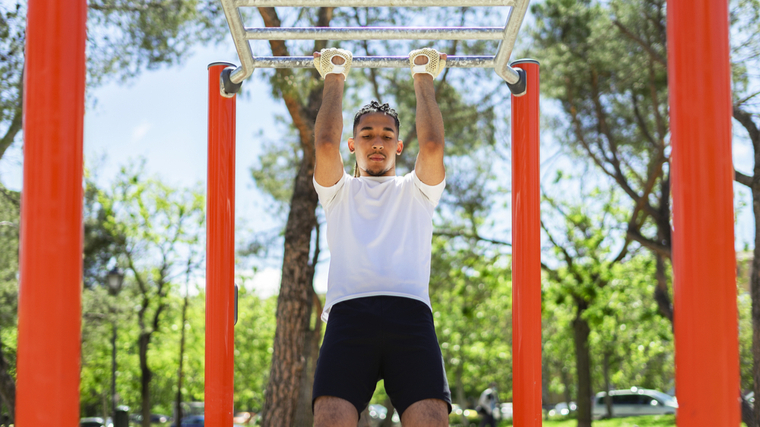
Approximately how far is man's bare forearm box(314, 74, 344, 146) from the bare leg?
864 millimetres

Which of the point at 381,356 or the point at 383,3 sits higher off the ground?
the point at 383,3

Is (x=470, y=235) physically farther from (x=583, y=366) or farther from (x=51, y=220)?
(x=51, y=220)

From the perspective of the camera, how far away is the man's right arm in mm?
2082

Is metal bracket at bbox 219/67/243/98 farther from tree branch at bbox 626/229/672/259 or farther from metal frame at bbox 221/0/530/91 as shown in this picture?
tree branch at bbox 626/229/672/259

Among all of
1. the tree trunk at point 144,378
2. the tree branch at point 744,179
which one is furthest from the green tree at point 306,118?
the tree trunk at point 144,378

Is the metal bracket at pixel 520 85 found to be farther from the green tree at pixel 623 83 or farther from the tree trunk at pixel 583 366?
the tree trunk at pixel 583 366

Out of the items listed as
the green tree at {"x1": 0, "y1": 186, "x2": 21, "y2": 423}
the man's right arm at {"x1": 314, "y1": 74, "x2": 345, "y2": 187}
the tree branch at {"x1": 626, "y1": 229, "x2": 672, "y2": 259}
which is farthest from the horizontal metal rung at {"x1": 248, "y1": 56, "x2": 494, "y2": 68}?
the green tree at {"x1": 0, "y1": 186, "x2": 21, "y2": 423}

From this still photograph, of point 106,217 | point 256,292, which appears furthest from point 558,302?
point 256,292

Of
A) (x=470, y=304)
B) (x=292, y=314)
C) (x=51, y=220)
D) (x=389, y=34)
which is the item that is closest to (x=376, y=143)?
(x=389, y=34)

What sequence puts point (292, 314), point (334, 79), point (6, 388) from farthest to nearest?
point (6, 388) < point (292, 314) < point (334, 79)

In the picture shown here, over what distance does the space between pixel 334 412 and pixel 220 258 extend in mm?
895

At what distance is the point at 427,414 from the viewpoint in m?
1.85

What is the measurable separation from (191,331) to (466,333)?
9554mm


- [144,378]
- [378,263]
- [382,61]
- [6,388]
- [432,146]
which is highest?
[382,61]
